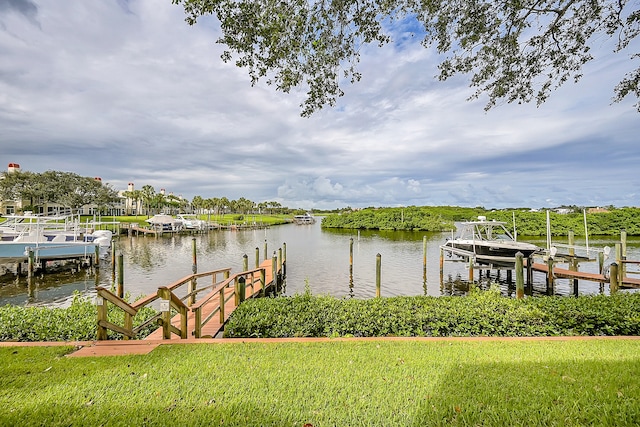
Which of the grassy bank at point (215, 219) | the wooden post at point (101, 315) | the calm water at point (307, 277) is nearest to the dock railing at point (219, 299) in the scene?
the wooden post at point (101, 315)

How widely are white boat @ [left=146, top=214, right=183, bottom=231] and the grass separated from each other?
169 ft

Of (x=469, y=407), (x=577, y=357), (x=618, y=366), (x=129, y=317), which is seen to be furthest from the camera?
(x=129, y=317)

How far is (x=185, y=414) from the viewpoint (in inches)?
137

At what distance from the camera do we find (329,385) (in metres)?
4.16

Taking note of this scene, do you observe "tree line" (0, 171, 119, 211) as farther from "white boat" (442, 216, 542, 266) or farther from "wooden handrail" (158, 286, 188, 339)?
"wooden handrail" (158, 286, 188, 339)

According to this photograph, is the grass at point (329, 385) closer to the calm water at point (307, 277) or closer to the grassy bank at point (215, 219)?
the calm water at point (307, 277)

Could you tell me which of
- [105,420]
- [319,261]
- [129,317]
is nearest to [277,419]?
[105,420]

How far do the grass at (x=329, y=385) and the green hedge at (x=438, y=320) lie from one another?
117cm

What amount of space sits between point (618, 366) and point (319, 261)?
23.8 m

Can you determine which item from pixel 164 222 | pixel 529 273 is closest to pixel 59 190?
pixel 164 222

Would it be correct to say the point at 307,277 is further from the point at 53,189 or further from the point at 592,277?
the point at 53,189

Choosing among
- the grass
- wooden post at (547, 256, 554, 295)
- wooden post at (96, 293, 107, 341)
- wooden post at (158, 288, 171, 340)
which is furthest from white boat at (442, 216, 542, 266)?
wooden post at (96, 293, 107, 341)

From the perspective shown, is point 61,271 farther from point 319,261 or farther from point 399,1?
point 399,1

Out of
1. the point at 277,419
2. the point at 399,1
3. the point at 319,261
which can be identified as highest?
the point at 399,1
